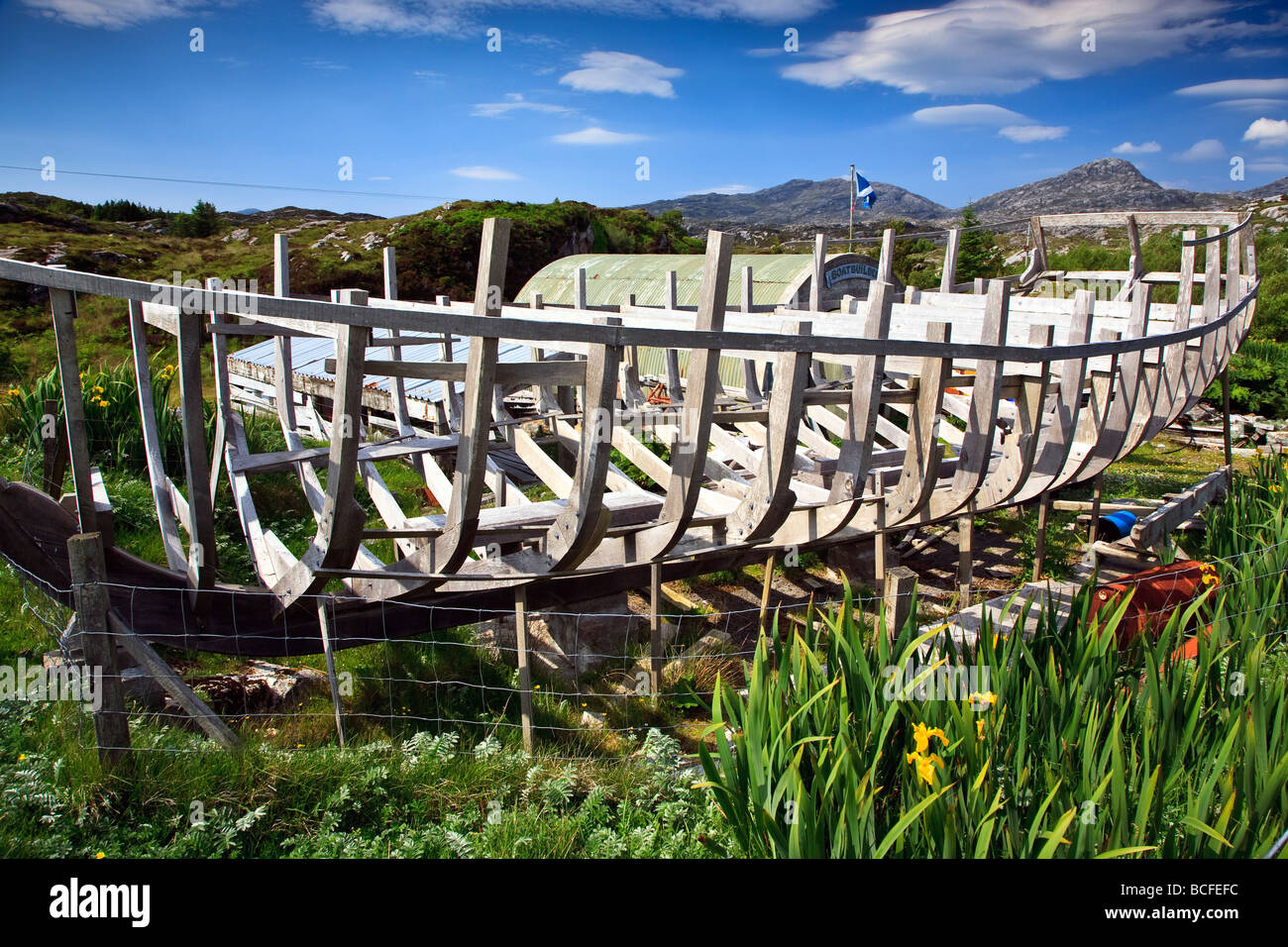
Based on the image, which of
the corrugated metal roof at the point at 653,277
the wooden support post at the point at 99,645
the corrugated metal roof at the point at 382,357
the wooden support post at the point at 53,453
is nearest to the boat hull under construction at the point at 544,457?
the wooden support post at the point at 99,645

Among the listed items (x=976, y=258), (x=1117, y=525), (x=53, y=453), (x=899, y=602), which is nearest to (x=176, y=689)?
(x=899, y=602)

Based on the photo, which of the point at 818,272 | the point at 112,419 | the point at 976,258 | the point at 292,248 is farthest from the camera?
the point at 976,258

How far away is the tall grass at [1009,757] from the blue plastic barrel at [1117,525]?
4.69 meters

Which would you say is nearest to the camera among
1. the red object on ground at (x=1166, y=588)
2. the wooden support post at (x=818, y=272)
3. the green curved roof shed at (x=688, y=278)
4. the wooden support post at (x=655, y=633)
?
the red object on ground at (x=1166, y=588)

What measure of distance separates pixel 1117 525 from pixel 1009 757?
5.82 m

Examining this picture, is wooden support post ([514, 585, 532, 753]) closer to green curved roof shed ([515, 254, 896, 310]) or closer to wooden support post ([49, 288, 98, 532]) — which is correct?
wooden support post ([49, 288, 98, 532])

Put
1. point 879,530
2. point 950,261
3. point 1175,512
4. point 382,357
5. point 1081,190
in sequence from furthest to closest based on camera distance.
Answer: point 1081,190 < point 382,357 < point 950,261 < point 1175,512 < point 879,530

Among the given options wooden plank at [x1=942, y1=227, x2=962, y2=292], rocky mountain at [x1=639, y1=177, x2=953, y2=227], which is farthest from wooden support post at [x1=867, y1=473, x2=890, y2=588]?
rocky mountain at [x1=639, y1=177, x2=953, y2=227]

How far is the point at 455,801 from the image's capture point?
3303 millimetres

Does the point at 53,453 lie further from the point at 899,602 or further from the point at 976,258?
the point at 976,258

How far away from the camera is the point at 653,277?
48.0 feet

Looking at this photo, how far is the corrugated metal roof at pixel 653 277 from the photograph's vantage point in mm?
12781

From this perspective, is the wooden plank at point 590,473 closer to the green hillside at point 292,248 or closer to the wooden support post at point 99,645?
the wooden support post at point 99,645
